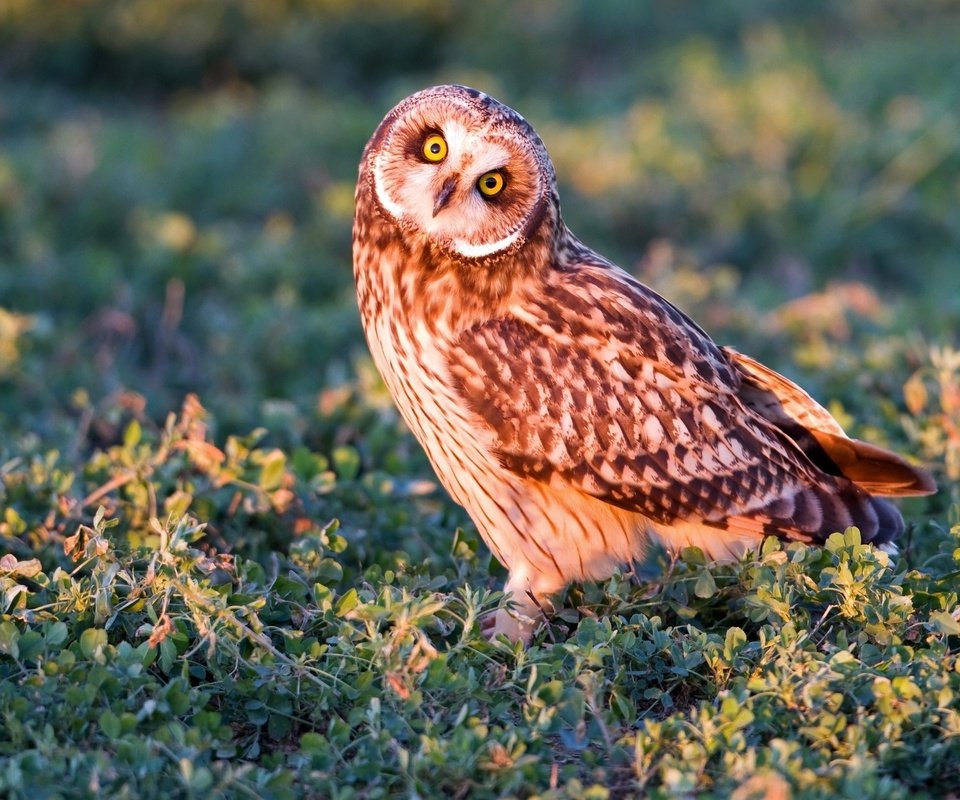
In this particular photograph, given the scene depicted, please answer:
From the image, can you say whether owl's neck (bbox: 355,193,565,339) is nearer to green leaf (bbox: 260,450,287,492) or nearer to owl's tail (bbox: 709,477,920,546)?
green leaf (bbox: 260,450,287,492)

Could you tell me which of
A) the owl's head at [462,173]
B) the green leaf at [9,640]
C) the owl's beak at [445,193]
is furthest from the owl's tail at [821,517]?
the green leaf at [9,640]

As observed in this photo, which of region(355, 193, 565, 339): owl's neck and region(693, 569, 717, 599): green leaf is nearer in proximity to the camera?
region(693, 569, 717, 599): green leaf

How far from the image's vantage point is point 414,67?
1252 cm

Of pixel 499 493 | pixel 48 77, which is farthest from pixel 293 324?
pixel 48 77

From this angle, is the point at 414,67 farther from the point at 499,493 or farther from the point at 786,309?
the point at 499,493

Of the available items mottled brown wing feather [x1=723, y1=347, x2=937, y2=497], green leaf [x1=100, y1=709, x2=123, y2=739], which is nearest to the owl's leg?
mottled brown wing feather [x1=723, y1=347, x2=937, y2=497]

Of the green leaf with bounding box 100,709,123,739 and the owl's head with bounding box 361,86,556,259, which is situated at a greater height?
the owl's head with bounding box 361,86,556,259

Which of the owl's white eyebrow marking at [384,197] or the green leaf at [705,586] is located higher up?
the owl's white eyebrow marking at [384,197]

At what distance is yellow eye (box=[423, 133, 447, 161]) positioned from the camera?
371 centimetres

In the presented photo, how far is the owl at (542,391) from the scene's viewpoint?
373 centimetres

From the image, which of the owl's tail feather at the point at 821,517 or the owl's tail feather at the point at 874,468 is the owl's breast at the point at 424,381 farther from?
the owl's tail feather at the point at 874,468

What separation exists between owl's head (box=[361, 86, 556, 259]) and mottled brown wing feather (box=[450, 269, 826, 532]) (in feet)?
0.86

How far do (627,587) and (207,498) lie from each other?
1.37 metres

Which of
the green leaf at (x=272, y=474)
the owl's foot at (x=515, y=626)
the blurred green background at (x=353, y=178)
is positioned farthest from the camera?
the blurred green background at (x=353, y=178)
